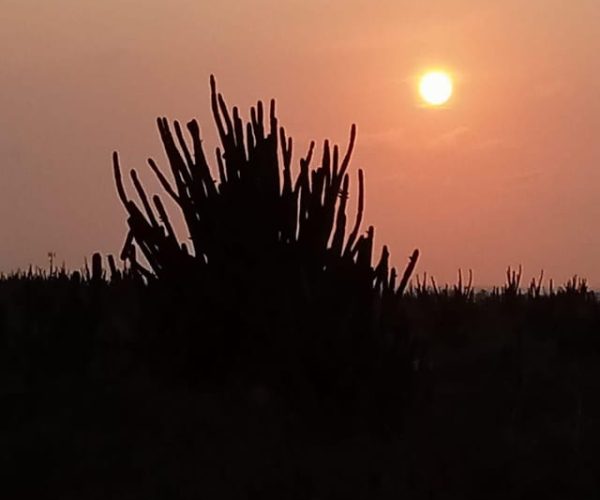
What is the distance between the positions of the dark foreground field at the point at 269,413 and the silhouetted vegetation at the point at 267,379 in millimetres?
20

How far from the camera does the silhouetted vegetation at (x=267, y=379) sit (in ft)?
32.7

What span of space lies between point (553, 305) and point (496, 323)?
976mm

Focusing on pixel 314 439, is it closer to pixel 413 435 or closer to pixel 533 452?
pixel 413 435

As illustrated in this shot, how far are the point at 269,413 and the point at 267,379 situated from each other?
2.65ft

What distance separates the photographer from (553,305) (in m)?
17.9

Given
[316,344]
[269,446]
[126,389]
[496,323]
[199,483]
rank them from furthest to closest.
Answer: [496,323]
[126,389]
[316,344]
[269,446]
[199,483]

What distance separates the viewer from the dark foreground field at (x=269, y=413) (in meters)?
9.80

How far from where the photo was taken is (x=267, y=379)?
41.0 feet

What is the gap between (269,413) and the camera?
1171 cm

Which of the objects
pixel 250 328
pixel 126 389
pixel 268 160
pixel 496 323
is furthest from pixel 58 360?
pixel 496 323

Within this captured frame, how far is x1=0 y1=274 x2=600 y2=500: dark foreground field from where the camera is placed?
9805 millimetres

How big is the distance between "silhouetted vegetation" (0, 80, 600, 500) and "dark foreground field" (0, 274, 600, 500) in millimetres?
20

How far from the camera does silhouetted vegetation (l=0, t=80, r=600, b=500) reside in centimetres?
996

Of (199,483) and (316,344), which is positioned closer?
(199,483)
